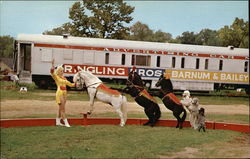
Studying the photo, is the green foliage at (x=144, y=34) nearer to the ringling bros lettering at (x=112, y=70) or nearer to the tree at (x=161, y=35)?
the tree at (x=161, y=35)

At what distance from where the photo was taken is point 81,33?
11.5m

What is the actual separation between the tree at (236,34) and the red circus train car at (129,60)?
64 centimetres

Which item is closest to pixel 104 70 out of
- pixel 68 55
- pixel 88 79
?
pixel 68 55

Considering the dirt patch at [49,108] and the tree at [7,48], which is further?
the tree at [7,48]

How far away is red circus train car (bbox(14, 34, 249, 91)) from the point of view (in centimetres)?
1420

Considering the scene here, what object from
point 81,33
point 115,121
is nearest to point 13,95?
point 81,33

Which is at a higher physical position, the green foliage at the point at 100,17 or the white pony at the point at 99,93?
the green foliage at the point at 100,17

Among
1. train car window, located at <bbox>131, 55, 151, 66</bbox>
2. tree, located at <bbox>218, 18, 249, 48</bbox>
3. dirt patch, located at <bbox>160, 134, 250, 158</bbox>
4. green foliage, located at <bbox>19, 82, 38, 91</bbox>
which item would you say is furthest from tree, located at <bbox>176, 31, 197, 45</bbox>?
green foliage, located at <bbox>19, 82, 38, 91</bbox>

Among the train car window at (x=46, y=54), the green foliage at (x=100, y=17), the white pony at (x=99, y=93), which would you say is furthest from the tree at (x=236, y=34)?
the train car window at (x=46, y=54)

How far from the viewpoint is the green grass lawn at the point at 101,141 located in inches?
209

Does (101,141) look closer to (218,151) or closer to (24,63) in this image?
(218,151)

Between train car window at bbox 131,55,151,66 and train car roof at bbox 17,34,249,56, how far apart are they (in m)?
0.53

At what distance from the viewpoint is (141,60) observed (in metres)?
15.4

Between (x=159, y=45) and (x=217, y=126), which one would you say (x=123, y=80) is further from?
(x=217, y=126)
